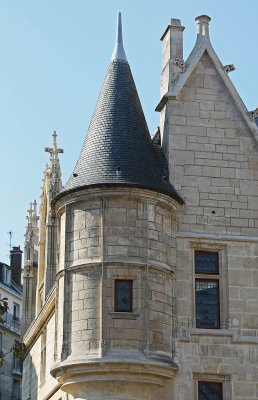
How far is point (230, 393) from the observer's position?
21062 mm

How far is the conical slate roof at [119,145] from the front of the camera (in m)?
21.4

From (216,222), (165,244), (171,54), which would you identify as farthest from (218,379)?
(171,54)

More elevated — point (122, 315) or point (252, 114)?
point (252, 114)

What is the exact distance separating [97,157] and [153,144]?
1.73m

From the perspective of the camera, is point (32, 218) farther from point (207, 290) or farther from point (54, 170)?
point (207, 290)

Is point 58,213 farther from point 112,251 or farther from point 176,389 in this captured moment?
point 176,389

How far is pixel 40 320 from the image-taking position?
27.0m

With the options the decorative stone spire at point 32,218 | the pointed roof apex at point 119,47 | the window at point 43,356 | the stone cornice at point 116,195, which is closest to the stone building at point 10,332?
the decorative stone spire at point 32,218

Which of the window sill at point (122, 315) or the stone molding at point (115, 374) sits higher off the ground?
the window sill at point (122, 315)

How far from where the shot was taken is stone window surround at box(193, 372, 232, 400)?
68.9ft

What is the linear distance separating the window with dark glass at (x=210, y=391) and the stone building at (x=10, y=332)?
31541 millimetres

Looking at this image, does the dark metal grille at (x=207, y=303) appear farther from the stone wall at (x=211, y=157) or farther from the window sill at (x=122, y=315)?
the window sill at (x=122, y=315)

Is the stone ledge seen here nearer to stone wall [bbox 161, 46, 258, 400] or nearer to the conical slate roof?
stone wall [bbox 161, 46, 258, 400]

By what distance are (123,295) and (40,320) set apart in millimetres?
6829
